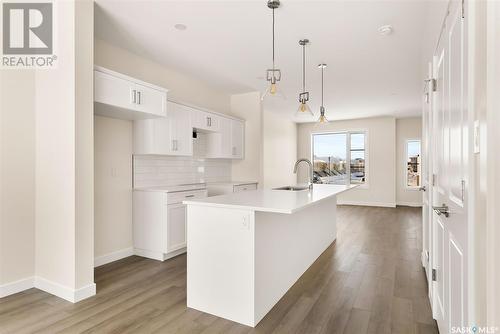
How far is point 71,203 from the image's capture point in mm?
2508

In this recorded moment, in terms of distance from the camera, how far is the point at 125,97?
10.2 feet

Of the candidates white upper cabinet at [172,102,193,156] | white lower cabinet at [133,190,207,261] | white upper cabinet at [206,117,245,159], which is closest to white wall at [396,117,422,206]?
white upper cabinet at [206,117,245,159]

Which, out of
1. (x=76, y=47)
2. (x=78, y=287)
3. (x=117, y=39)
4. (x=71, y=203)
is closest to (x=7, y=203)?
(x=71, y=203)

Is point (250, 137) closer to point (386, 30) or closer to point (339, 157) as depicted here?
point (386, 30)

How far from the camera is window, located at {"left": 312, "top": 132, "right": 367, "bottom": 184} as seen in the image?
346 inches

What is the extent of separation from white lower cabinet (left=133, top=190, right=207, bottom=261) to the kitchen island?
4.16ft

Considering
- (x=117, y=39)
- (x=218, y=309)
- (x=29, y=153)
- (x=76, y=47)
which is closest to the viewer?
(x=218, y=309)

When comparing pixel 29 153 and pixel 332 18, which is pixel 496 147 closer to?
pixel 332 18

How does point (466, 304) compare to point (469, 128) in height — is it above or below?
below

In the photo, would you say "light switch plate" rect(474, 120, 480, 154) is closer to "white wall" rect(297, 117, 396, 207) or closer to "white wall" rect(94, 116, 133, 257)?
"white wall" rect(94, 116, 133, 257)

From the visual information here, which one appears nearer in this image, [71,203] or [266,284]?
[266,284]

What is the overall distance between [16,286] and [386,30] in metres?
4.57

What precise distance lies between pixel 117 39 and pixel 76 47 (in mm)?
1039

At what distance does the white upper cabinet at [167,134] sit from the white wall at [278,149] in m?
3.18
